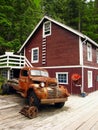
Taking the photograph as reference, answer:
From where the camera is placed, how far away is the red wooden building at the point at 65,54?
16969 millimetres

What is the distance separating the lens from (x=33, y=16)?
1185 inches

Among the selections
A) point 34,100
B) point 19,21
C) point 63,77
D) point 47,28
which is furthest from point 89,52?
point 19,21

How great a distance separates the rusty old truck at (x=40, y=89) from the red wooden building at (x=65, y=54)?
507 centimetres

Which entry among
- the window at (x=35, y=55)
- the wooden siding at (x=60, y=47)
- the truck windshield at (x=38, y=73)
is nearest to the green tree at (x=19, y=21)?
the window at (x=35, y=55)

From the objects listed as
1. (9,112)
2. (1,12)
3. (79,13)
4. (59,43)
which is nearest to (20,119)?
(9,112)

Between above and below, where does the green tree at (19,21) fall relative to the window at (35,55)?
above

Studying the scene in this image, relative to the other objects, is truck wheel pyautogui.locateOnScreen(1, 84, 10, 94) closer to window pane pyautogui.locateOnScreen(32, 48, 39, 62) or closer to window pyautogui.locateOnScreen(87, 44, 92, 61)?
window pane pyautogui.locateOnScreen(32, 48, 39, 62)

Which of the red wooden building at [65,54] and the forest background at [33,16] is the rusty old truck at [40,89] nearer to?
the red wooden building at [65,54]

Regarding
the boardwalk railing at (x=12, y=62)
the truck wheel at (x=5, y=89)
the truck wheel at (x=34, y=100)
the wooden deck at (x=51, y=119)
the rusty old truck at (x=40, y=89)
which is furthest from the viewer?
the boardwalk railing at (x=12, y=62)

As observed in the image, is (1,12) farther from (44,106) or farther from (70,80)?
(44,106)

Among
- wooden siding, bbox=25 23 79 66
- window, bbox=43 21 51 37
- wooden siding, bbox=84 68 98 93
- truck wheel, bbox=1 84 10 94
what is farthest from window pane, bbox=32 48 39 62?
truck wheel, bbox=1 84 10 94

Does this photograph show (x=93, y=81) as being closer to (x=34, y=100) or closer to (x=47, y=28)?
(x=47, y=28)

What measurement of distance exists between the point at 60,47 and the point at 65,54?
3.08 feet

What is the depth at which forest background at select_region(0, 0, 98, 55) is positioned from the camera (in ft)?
82.5
